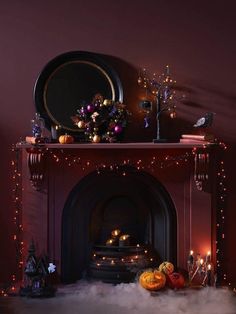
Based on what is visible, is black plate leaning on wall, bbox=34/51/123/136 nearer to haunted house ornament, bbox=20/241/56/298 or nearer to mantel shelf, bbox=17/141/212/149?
mantel shelf, bbox=17/141/212/149

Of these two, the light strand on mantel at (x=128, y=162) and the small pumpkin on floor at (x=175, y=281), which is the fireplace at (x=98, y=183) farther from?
the small pumpkin on floor at (x=175, y=281)

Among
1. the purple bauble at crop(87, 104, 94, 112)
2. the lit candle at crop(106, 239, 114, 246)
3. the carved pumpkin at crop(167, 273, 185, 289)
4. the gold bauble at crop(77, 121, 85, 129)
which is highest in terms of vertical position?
the purple bauble at crop(87, 104, 94, 112)

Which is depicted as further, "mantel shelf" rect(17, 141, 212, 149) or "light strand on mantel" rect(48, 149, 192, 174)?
"light strand on mantel" rect(48, 149, 192, 174)

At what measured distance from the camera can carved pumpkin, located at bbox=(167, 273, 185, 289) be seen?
4023mm

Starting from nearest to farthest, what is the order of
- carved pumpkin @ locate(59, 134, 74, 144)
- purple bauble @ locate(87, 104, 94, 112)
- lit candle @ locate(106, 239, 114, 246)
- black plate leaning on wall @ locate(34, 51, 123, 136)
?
carved pumpkin @ locate(59, 134, 74, 144)
purple bauble @ locate(87, 104, 94, 112)
black plate leaning on wall @ locate(34, 51, 123, 136)
lit candle @ locate(106, 239, 114, 246)

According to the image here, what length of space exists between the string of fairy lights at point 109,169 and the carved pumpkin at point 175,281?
43cm

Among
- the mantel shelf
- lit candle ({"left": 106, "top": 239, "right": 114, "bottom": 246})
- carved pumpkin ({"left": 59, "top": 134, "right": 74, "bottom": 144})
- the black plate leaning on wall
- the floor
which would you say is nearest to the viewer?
the floor

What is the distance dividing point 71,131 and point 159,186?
87cm

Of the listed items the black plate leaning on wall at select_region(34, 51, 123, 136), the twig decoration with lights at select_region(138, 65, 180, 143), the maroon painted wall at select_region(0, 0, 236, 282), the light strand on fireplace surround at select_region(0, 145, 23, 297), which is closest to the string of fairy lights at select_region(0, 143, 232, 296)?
the light strand on fireplace surround at select_region(0, 145, 23, 297)

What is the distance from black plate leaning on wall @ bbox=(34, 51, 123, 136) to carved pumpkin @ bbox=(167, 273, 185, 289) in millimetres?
1401

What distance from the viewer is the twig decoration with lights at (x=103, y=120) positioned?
13.4 ft

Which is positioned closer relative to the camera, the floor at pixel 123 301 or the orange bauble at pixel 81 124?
the floor at pixel 123 301

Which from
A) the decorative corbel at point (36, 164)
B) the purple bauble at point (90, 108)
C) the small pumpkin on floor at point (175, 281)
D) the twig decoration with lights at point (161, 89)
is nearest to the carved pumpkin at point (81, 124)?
the purple bauble at point (90, 108)

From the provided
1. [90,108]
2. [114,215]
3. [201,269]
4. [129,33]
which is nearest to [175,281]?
[201,269]
